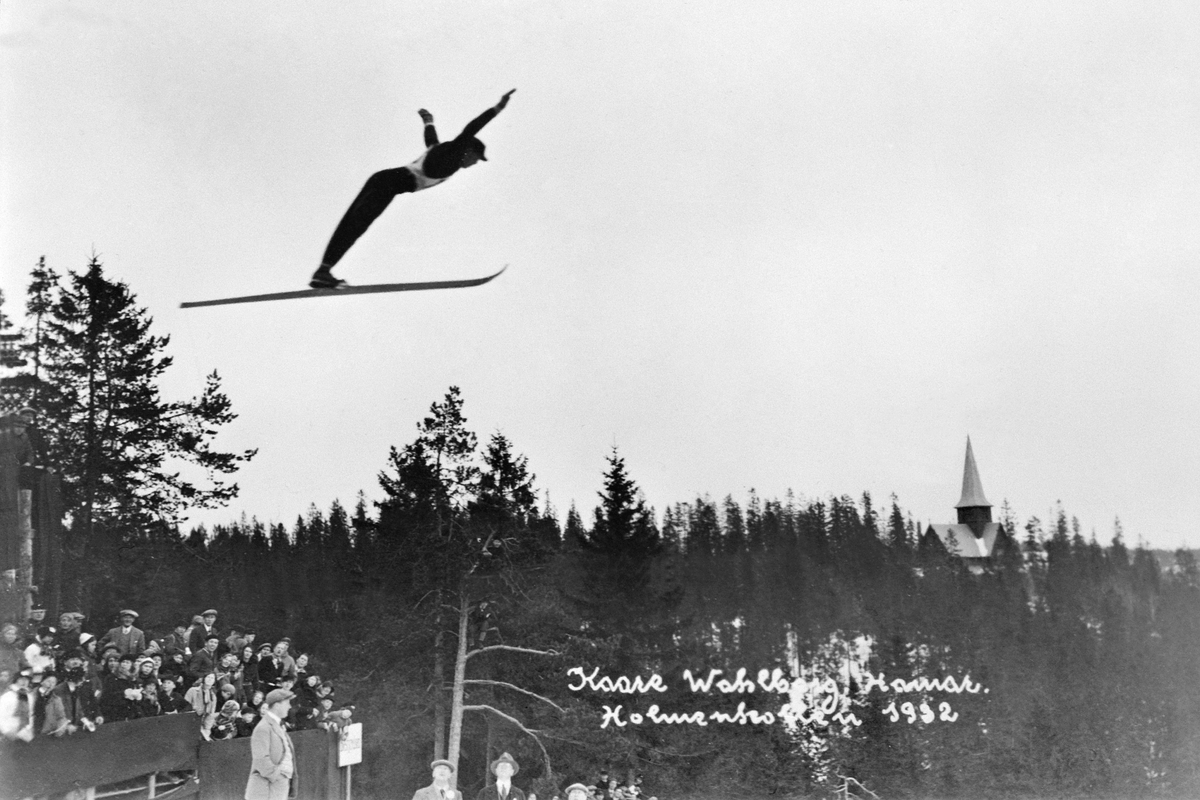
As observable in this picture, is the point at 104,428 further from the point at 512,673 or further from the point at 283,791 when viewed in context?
the point at 283,791

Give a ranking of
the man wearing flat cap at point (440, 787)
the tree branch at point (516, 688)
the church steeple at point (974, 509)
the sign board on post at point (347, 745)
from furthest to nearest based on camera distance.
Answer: the church steeple at point (974, 509) < the tree branch at point (516, 688) < the sign board on post at point (347, 745) < the man wearing flat cap at point (440, 787)

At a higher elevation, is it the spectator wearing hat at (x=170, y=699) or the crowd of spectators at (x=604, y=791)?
the spectator wearing hat at (x=170, y=699)

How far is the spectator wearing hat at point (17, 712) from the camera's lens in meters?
6.11

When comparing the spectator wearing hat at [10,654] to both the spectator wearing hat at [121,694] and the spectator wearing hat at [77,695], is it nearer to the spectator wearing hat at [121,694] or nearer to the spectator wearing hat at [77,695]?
the spectator wearing hat at [77,695]

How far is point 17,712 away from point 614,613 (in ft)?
71.5

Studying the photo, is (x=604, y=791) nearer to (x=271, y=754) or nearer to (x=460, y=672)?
(x=271, y=754)

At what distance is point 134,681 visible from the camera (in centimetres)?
809

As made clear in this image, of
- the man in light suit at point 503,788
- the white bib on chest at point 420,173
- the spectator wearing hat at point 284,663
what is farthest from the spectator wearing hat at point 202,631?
the white bib on chest at point 420,173

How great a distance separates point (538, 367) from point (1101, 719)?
21.6m

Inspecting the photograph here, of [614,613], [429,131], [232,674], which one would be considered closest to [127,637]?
[232,674]

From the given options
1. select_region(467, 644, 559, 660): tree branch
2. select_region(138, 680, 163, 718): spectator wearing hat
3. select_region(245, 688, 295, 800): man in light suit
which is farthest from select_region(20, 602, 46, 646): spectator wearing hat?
select_region(467, 644, 559, 660): tree branch

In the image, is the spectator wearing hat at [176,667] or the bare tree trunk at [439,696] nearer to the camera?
the spectator wearing hat at [176,667]

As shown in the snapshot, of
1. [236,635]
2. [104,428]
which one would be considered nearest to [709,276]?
[104,428]

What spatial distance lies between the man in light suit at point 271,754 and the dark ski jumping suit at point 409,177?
3.95 meters
